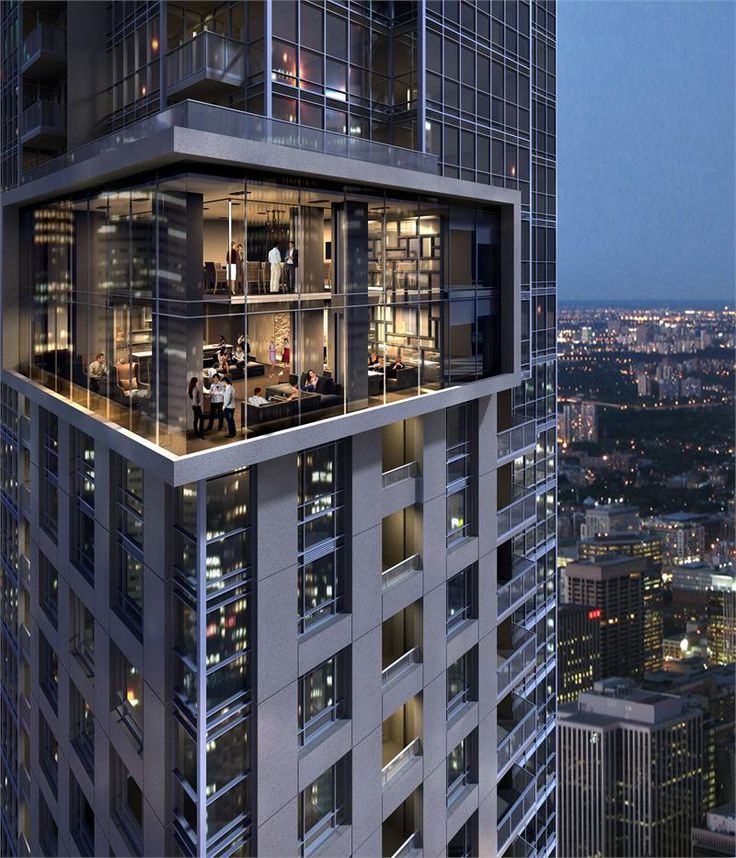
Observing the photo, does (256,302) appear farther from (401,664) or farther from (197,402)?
(401,664)

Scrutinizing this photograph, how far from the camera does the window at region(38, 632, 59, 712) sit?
26500mm

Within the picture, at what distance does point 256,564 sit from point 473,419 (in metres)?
10.0

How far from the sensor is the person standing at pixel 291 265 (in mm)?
17953

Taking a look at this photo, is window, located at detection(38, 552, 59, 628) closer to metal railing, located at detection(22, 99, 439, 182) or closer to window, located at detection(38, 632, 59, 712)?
window, located at detection(38, 632, 59, 712)

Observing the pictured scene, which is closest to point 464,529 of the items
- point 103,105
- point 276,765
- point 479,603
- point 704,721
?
point 479,603

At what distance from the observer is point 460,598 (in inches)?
995

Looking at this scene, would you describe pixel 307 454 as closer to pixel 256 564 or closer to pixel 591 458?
pixel 256 564

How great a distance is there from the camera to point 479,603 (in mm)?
25734

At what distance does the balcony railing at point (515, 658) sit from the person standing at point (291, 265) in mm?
15531

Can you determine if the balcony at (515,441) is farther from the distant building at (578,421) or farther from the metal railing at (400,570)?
the distant building at (578,421)

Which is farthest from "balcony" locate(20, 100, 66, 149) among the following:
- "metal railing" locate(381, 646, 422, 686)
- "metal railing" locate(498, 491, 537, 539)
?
"metal railing" locate(381, 646, 422, 686)

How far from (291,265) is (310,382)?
2.49 metres

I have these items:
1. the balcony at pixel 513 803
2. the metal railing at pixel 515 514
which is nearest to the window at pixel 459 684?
the metal railing at pixel 515 514

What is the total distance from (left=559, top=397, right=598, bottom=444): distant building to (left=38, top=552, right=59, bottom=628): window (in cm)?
6982
